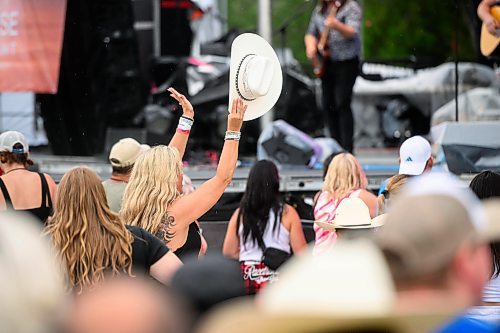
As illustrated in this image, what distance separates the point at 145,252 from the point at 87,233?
0.84 ft

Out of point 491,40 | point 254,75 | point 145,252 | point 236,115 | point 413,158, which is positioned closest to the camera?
point 145,252

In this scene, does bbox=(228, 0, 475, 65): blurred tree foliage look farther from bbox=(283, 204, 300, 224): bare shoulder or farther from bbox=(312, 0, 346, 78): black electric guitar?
bbox=(283, 204, 300, 224): bare shoulder

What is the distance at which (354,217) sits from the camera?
5.41 meters

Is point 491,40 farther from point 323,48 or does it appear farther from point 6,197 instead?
point 6,197

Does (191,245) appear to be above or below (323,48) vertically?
below

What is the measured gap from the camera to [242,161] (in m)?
10.3

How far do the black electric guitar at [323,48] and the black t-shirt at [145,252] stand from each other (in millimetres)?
5366

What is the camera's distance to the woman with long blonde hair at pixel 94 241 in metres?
3.96

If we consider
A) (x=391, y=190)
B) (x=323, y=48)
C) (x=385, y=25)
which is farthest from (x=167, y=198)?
(x=385, y=25)

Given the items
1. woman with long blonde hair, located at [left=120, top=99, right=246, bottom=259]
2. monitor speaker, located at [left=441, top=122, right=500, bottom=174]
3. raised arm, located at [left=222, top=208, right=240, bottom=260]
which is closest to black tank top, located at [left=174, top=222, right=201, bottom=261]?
woman with long blonde hair, located at [left=120, top=99, right=246, bottom=259]

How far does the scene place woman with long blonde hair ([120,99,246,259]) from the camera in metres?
4.75

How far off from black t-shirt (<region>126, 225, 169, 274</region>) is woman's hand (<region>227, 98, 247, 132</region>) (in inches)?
45.4

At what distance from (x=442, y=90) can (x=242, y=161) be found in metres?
3.55

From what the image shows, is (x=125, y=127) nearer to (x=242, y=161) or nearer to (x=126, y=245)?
(x=242, y=161)
